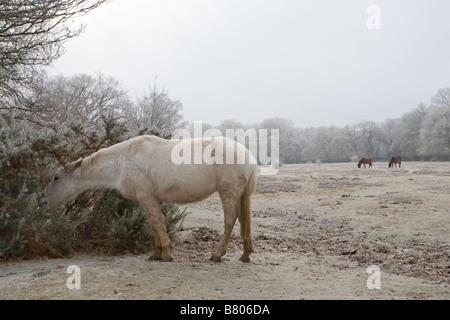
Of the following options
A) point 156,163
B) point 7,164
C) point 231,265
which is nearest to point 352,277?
point 231,265

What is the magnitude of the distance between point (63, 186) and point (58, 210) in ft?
1.75

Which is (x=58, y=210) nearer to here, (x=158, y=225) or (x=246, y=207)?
(x=158, y=225)

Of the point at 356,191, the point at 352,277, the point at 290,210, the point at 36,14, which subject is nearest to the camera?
the point at 352,277

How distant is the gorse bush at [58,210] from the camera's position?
5879 mm

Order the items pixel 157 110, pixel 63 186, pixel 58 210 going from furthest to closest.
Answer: pixel 157 110
pixel 58 210
pixel 63 186

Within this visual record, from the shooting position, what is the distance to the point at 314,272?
18.9 feet

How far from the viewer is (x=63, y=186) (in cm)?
628

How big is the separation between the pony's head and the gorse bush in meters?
0.16

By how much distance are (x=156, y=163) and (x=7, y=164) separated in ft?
8.14

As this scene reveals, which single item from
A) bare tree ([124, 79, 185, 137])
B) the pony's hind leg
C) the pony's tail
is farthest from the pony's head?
bare tree ([124, 79, 185, 137])

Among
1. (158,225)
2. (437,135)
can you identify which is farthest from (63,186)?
(437,135)

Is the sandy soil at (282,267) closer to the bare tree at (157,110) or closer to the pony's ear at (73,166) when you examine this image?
the pony's ear at (73,166)
